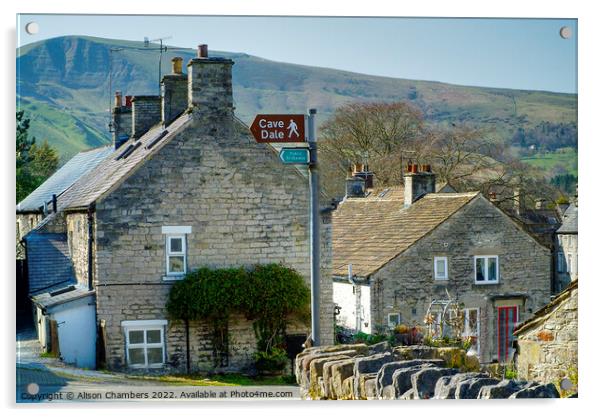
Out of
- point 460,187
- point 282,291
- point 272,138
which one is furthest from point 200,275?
point 460,187

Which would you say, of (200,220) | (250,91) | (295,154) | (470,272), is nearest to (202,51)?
(250,91)

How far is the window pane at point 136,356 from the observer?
51.3 ft

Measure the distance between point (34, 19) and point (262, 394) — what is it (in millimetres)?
4858

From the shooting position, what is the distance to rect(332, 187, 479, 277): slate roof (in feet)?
56.0

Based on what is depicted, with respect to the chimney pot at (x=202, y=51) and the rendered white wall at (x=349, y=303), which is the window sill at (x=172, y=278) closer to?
the rendered white wall at (x=349, y=303)

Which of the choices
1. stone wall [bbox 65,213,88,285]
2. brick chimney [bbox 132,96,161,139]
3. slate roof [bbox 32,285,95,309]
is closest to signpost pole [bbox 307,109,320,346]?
slate roof [bbox 32,285,95,309]

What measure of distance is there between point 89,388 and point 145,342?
2173 millimetres

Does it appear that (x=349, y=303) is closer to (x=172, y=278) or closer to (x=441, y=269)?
(x=441, y=269)

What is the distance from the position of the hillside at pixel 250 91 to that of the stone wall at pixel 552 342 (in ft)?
7.03

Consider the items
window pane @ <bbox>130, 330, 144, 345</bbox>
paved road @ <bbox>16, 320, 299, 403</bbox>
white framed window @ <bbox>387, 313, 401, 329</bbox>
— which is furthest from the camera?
white framed window @ <bbox>387, 313, 401, 329</bbox>

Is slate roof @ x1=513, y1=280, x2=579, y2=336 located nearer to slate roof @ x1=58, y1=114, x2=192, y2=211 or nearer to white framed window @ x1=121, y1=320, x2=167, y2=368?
white framed window @ x1=121, y1=320, x2=167, y2=368

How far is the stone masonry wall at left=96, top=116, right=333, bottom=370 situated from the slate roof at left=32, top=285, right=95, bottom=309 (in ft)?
1.08

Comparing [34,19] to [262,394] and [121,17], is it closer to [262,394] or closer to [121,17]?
[121,17]

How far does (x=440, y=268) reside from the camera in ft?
55.0
